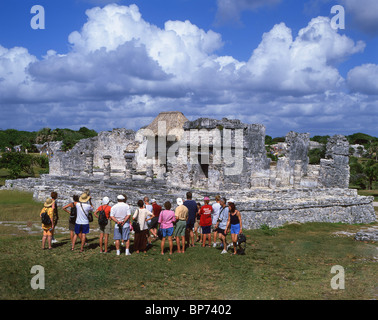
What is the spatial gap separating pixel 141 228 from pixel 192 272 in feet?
5.98

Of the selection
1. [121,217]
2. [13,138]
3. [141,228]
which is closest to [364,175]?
[141,228]

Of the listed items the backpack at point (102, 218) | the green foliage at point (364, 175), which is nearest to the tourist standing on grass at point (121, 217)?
the backpack at point (102, 218)

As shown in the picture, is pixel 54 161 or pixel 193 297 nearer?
pixel 193 297

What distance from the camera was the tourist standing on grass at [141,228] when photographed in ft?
28.8

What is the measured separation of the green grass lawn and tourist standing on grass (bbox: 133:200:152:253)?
0.27 m

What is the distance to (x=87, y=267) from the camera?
7609 millimetres

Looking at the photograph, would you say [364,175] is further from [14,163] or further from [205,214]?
[14,163]

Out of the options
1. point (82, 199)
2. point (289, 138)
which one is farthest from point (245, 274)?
point (289, 138)

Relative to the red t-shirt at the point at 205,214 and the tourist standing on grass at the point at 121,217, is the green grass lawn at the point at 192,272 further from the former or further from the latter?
the red t-shirt at the point at 205,214
